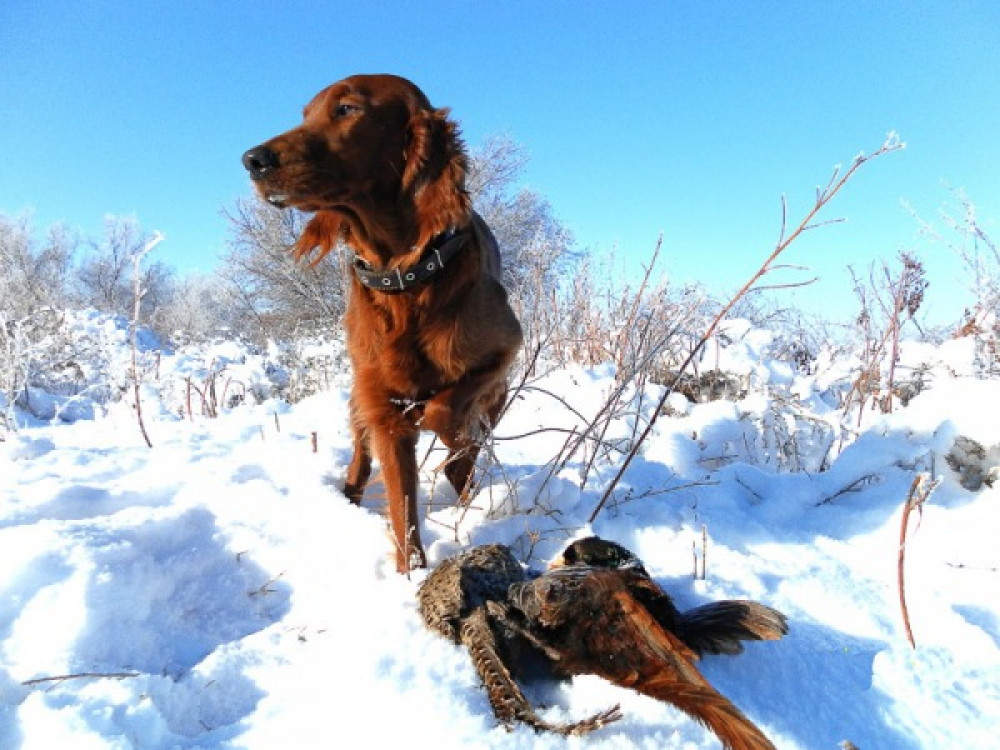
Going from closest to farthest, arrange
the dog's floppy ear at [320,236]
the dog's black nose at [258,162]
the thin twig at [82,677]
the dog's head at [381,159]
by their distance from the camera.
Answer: the thin twig at [82,677]
the dog's black nose at [258,162]
the dog's head at [381,159]
the dog's floppy ear at [320,236]

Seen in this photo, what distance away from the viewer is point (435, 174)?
1.77 m

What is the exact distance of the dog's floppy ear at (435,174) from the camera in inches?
67.8

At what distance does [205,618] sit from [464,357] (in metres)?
0.97

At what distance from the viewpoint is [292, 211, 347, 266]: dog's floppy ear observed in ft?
6.39

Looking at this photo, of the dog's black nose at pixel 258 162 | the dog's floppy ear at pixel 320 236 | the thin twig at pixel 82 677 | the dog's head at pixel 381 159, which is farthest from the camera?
the dog's floppy ear at pixel 320 236

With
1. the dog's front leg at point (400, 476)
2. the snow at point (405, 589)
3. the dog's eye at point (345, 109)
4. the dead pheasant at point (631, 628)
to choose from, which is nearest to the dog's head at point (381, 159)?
the dog's eye at point (345, 109)

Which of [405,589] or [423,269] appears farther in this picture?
[423,269]

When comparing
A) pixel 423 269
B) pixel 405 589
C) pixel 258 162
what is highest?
pixel 258 162

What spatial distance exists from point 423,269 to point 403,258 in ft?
0.26

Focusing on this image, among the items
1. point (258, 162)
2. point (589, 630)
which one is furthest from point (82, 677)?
point (258, 162)

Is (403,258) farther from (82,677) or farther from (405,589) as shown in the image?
(82,677)

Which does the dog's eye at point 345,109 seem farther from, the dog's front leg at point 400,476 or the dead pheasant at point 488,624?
the dead pheasant at point 488,624

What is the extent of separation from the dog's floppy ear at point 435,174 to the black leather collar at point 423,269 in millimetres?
53

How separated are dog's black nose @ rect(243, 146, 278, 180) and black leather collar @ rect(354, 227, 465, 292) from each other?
0.41 metres
